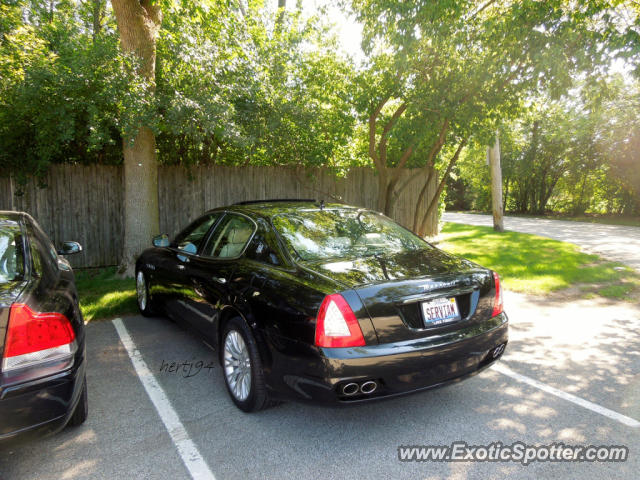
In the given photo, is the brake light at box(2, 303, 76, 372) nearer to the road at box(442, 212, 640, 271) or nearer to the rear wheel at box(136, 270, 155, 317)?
the rear wheel at box(136, 270, 155, 317)

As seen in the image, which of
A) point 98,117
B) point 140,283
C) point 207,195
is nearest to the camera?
point 140,283

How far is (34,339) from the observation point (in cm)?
245

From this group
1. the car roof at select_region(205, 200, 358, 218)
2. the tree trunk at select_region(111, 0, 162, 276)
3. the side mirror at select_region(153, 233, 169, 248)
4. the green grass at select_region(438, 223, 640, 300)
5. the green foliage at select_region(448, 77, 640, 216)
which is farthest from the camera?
the green foliage at select_region(448, 77, 640, 216)

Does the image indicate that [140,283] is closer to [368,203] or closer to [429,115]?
[429,115]

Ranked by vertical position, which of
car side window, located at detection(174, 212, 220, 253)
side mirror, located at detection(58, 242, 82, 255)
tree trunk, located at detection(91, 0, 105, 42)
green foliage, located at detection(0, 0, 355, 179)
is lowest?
side mirror, located at detection(58, 242, 82, 255)

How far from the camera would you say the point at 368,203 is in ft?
40.0

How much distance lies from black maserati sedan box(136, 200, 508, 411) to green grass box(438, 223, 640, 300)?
466 cm

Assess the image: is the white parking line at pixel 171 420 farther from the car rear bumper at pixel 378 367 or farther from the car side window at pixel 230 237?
the car side window at pixel 230 237

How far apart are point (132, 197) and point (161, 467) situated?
583cm

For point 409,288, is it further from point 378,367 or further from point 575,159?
point 575,159

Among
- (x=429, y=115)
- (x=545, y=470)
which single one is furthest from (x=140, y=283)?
(x=429, y=115)

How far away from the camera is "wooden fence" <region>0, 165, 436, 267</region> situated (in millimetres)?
8297

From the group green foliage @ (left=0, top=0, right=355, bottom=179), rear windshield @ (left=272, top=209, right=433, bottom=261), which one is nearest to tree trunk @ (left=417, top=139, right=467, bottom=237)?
green foliage @ (left=0, top=0, right=355, bottom=179)

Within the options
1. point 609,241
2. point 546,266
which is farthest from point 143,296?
point 609,241
